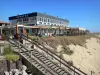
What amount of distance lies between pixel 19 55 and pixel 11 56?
3.77 feet

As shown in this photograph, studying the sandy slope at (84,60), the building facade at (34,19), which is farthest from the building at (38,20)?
the sandy slope at (84,60)

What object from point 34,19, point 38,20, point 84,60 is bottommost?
point 84,60

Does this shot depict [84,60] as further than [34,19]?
No

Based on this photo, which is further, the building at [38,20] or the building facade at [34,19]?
the building facade at [34,19]

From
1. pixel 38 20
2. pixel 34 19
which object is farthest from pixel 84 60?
pixel 34 19

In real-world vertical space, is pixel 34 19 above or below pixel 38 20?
above

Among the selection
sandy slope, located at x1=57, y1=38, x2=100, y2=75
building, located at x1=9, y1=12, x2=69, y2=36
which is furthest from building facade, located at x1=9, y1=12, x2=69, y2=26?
sandy slope, located at x1=57, y1=38, x2=100, y2=75

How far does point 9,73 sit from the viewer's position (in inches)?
373

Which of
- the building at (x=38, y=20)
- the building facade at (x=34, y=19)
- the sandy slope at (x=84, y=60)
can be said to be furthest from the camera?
the building facade at (x=34, y=19)

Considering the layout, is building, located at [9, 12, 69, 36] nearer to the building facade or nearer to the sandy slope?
the building facade

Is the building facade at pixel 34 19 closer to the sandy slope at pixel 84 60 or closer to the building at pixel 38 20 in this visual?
the building at pixel 38 20

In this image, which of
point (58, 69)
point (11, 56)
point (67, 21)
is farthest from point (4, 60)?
point (67, 21)

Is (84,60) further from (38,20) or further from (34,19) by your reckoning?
(34,19)

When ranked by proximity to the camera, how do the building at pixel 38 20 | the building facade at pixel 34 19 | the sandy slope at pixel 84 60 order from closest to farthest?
the sandy slope at pixel 84 60, the building at pixel 38 20, the building facade at pixel 34 19
